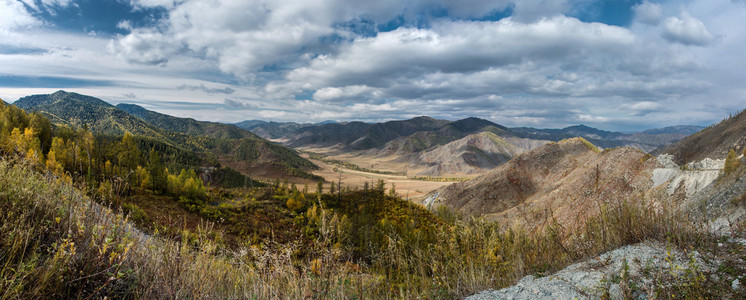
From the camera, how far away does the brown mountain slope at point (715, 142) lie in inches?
Result: 1290

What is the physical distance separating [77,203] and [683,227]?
9.10 meters

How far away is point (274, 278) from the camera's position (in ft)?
13.9

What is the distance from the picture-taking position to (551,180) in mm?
55250

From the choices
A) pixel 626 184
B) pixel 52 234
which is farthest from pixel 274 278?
pixel 626 184

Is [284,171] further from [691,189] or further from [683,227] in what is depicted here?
[683,227]

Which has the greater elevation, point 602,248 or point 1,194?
point 1,194

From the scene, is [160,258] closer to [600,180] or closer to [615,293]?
[615,293]

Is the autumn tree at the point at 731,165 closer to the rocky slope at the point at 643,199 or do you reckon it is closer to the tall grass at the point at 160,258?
the rocky slope at the point at 643,199

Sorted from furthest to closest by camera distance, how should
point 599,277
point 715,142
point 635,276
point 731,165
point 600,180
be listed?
Result: point 600,180 → point 715,142 → point 731,165 → point 599,277 → point 635,276

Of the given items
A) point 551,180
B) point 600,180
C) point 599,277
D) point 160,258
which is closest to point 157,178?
point 160,258

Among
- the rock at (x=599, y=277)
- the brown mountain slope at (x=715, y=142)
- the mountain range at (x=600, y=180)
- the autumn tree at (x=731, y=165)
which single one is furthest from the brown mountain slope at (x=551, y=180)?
the rock at (x=599, y=277)

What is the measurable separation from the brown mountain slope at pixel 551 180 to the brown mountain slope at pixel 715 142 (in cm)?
541

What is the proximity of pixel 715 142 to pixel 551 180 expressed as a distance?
21.5 metres

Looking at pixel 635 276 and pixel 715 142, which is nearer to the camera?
pixel 635 276
